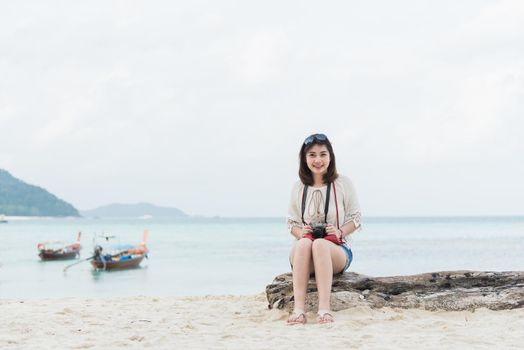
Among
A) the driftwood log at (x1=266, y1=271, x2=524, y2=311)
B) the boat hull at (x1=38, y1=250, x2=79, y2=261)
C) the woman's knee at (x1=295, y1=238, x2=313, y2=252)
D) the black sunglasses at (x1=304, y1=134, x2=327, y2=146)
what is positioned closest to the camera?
the woman's knee at (x1=295, y1=238, x2=313, y2=252)

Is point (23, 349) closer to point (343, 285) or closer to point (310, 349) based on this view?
point (310, 349)

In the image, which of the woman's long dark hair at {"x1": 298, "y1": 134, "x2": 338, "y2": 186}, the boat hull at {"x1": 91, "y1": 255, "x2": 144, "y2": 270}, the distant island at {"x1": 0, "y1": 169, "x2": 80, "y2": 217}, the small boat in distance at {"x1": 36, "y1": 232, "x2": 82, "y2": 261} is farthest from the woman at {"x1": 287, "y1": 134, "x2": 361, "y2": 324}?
the distant island at {"x1": 0, "y1": 169, "x2": 80, "y2": 217}

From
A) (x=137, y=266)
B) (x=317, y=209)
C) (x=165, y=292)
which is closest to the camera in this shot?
(x=317, y=209)

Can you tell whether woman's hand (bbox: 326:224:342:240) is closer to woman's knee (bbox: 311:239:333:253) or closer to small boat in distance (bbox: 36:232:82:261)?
woman's knee (bbox: 311:239:333:253)

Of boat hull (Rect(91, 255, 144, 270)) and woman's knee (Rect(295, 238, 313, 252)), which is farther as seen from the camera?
boat hull (Rect(91, 255, 144, 270))

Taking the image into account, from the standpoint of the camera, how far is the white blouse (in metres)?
5.64

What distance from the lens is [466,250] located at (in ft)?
132

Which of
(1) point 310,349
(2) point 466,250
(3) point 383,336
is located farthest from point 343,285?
(2) point 466,250

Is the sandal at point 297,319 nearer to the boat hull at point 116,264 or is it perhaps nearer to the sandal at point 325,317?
the sandal at point 325,317

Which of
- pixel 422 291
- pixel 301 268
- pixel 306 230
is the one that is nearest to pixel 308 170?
pixel 306 230

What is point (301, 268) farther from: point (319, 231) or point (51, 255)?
point (51, 255)

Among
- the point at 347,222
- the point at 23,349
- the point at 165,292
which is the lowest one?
the point at 165,292

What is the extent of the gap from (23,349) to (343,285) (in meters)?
2.98

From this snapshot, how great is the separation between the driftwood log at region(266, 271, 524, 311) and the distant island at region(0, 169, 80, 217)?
139 metres
